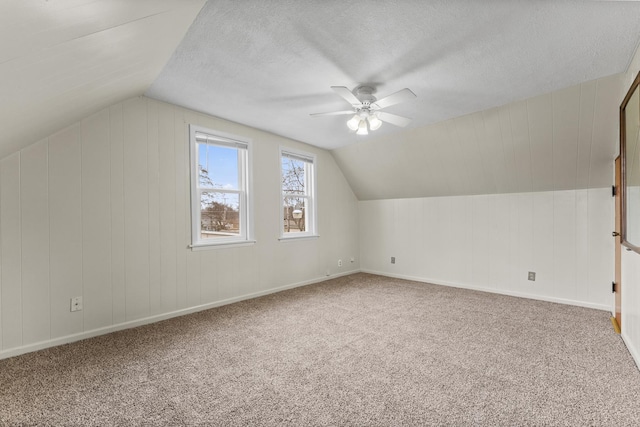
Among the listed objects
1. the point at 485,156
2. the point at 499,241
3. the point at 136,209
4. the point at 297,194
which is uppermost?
the point at 485,156

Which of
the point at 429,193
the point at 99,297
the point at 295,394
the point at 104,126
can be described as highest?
the point at 104,126

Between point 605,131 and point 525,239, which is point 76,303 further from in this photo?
point 605,131

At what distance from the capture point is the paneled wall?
350 cm

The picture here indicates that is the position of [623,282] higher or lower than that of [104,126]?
lower

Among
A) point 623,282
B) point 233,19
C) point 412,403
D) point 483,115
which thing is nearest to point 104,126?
point 233,19

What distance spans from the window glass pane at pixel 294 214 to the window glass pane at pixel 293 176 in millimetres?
124

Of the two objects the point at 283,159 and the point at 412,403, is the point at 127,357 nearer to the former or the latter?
the point at 412,403

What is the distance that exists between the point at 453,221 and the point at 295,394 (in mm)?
3651

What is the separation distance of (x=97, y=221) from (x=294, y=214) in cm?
256

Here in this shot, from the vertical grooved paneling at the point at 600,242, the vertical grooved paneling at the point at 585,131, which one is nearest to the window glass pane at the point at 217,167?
the vertical grooved paneling at the point at 585,131

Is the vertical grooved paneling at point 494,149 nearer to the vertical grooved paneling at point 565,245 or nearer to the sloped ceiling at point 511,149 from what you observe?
the sloped ceiling at point 511,149

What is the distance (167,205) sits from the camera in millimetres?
3240

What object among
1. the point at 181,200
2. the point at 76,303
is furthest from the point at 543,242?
the point at 76,303

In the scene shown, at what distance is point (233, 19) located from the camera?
1.84m
